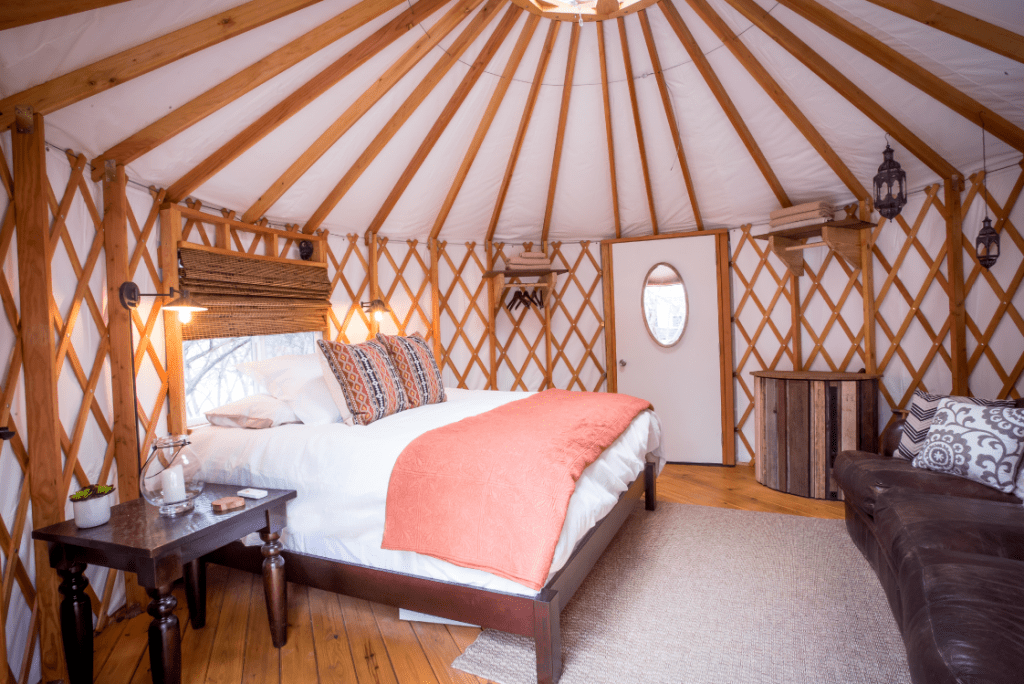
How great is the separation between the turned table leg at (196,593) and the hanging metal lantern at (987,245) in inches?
152

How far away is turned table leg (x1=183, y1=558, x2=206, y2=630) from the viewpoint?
202cm

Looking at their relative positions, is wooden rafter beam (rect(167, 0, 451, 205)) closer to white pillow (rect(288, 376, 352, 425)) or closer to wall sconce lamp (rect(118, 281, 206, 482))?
wall sconce lamp (rect(118, 281, 206, 482))

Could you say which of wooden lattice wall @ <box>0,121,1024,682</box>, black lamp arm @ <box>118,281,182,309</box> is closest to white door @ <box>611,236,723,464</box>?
wooden lattice wall @ <box>0,121,1024,682</box>

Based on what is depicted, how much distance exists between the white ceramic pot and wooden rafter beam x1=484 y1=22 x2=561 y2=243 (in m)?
2.70

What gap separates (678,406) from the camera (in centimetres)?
427

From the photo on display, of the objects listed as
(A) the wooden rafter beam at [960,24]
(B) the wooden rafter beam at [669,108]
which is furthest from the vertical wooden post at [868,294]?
(A) the wooden rafter beam at [960,24]

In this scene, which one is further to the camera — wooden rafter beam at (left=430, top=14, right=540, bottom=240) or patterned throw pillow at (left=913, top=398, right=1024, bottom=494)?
wooden rafter beam at (left=430, top=14, right=540, bottom=240)

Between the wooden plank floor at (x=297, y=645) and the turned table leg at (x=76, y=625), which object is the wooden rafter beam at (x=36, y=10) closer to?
the turned table leg at (x=76, y=625)

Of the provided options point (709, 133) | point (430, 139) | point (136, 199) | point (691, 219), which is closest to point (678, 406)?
point (691, 219)

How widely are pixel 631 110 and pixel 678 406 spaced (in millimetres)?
2332

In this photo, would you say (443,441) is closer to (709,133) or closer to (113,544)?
(113,544)

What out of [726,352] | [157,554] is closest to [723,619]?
[157,554]

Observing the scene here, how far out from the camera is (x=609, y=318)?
445cm

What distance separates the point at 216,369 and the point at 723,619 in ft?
9.02
